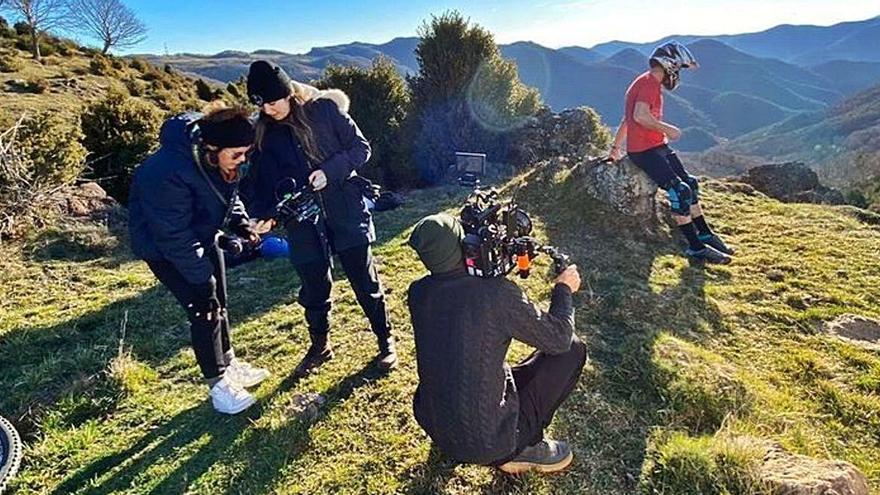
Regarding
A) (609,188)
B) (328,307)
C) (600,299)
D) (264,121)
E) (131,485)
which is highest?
(264,121)

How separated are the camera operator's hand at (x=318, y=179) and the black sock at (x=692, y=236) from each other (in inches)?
195

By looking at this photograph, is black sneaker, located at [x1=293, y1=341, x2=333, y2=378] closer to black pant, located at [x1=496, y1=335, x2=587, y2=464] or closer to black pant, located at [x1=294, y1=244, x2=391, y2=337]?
black pant, located at [x1=294, y1=244, x2=391, y2=337]

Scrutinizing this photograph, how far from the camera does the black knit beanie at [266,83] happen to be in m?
3.16

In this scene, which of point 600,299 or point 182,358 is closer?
point 182,358

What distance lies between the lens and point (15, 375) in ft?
14.5

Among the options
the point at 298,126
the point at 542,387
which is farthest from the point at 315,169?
the point at 542,387

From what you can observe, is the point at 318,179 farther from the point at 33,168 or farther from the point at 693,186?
the point at 33,168

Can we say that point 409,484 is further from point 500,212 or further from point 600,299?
point 600,299

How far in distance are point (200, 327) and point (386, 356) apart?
4.63ft

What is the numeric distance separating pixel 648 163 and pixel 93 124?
8935 millimetres

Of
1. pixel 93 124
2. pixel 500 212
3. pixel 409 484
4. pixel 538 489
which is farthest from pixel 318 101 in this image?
pixel 93 124

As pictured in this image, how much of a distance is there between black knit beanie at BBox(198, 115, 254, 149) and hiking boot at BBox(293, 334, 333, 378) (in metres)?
1.80

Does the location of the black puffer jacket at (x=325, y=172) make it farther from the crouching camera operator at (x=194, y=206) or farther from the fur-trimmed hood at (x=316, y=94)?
the crouching camera operator at (x=194, y=206)

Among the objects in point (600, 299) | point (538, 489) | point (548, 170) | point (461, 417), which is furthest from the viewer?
point (548, 170)
